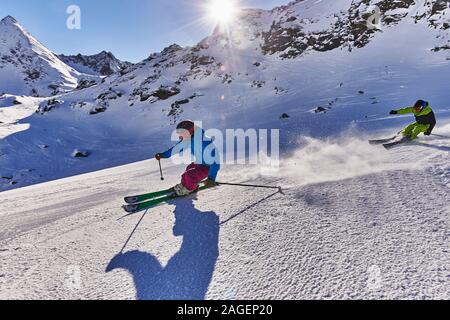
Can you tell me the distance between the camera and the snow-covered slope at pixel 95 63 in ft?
442

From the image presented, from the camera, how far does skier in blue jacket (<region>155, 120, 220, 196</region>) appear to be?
5578mm

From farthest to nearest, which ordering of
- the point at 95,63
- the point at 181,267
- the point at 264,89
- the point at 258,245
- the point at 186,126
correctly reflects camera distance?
1. the point at 95,63
2. the point at 264,89
3. the point at 186,126
4. the point at 258,245
5. the point at 181,267

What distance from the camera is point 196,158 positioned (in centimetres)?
579

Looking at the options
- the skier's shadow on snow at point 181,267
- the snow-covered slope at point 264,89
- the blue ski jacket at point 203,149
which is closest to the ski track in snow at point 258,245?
the skier's shadow on snow at point 181,267

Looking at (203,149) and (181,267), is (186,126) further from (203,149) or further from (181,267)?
(181,267)

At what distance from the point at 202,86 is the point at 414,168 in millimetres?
28366

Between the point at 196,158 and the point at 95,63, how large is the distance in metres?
161

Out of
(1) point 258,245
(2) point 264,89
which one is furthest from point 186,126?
(2) point 264,89

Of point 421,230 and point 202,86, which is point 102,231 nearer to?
point 421,230

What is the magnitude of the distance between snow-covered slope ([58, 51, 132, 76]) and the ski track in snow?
142m

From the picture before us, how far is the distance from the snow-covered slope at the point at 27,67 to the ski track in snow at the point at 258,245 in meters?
96.9

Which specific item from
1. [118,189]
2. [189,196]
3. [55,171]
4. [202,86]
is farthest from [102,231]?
[202,86]
